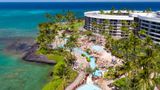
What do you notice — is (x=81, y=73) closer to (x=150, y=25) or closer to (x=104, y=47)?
(x=104, y=47)

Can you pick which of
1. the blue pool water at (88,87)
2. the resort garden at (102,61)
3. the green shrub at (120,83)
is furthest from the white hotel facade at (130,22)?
the blue pool water at (88,87)

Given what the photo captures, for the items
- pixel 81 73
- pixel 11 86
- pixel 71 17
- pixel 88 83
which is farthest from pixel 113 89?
pixel 71 17

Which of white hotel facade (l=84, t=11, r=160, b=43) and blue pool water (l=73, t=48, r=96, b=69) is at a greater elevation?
white hotel facade (l=84, t=11, r=160, b=43)

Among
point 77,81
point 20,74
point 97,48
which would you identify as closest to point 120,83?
point 77,81

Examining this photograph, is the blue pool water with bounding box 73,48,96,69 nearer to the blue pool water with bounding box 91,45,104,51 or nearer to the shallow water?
the blue pool water with bounding box 91,45,104,51

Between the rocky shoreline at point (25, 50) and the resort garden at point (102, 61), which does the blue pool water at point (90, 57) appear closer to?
the resort garden at point (102, 61)

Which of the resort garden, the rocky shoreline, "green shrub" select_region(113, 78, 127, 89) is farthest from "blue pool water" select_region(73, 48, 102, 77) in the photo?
the rocky shoreline
